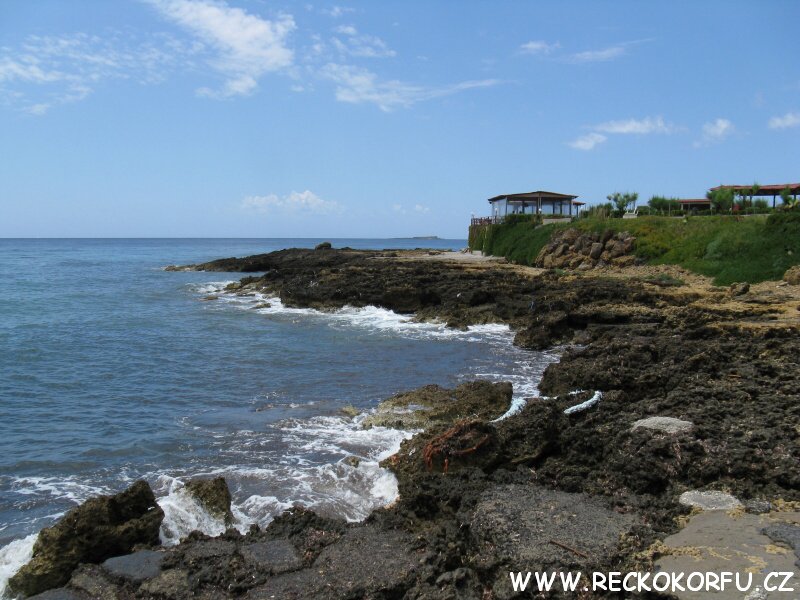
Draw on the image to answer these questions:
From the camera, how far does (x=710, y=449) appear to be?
25.1 feet

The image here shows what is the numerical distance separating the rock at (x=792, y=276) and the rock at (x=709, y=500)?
71.1 feet

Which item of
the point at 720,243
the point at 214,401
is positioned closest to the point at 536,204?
the point at 720,243

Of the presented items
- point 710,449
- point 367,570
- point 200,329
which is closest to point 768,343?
point 710,449

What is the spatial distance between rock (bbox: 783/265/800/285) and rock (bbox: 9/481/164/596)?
83.5ft

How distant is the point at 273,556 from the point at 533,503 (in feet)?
9.30

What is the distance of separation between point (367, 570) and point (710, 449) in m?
4.65

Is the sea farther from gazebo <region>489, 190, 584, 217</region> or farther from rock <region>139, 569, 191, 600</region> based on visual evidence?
gazebo <region>489, 190, 584, 217</region>

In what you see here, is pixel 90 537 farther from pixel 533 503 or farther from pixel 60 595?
pixel 533 503

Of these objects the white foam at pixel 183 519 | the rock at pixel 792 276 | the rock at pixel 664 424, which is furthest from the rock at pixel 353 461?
the rock at pixel 792 276

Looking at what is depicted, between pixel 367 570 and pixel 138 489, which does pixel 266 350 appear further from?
pixel 367 570

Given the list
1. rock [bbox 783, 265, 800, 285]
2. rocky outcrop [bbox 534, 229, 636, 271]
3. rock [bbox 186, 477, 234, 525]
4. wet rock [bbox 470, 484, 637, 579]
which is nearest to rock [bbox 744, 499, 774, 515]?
wet rock [bbox 470, 484, 637, 579]

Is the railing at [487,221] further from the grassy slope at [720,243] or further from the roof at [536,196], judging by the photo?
the grassy slope at [720,243]

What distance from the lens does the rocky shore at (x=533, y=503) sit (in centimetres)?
557

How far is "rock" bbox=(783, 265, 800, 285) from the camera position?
24.3m
